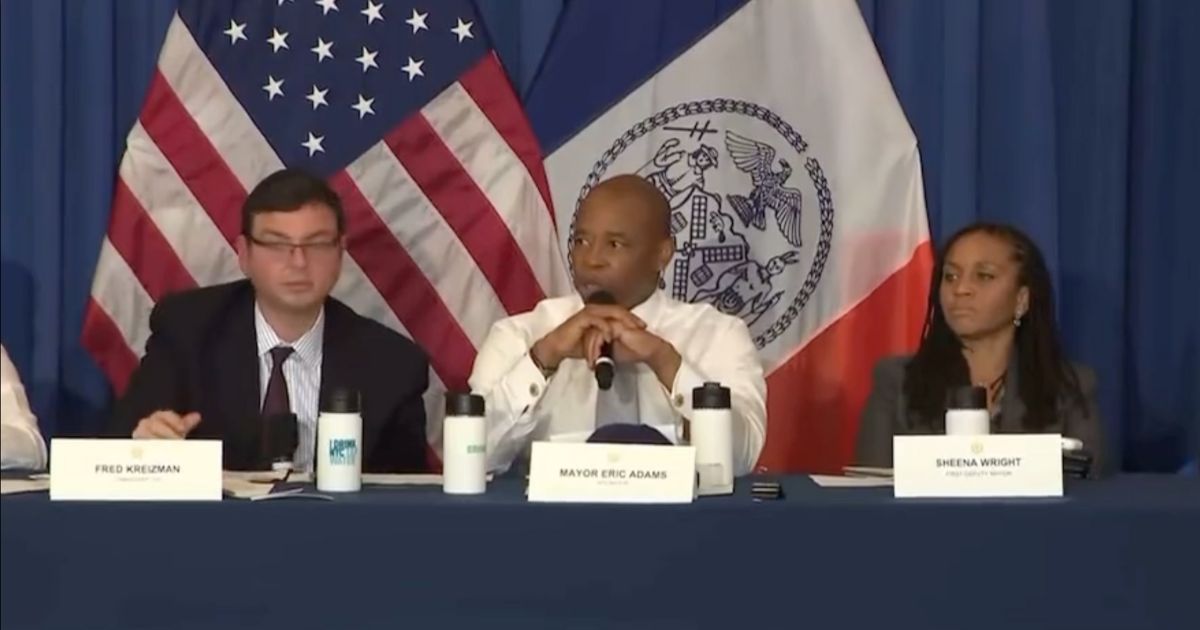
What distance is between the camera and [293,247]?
124 inches

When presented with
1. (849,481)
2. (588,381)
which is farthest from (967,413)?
(588,381)

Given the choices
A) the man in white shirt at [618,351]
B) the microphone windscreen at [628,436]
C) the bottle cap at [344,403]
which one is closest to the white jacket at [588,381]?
the man in white shirt at [618,351]

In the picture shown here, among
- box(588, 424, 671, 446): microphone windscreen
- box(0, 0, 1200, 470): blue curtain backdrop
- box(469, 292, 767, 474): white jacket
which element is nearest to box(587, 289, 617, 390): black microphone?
box(469, 292, 767, 474): white jacket

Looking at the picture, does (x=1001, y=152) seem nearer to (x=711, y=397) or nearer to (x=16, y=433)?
(x=711, y=397)

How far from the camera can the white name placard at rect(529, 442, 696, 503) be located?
7.47 ft

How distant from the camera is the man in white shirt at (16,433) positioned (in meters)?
2.67

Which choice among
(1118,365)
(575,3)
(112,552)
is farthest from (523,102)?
(112,552)

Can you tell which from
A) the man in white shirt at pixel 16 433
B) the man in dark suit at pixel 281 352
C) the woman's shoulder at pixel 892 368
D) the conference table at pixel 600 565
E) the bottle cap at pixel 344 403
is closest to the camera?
the conference table at pixel 600 565

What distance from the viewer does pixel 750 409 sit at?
122 inches

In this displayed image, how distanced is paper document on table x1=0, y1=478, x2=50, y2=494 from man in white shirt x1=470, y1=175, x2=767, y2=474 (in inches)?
32.1

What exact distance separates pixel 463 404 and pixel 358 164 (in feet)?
4.88

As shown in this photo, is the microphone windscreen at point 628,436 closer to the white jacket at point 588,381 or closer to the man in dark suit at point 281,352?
the white jacket at point 588,381

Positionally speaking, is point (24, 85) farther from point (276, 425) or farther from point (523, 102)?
point (276, 425)

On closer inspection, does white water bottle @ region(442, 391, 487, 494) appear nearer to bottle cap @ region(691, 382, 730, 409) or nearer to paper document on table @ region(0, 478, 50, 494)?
bottle cap @ region(691, 382, 730, 409)
